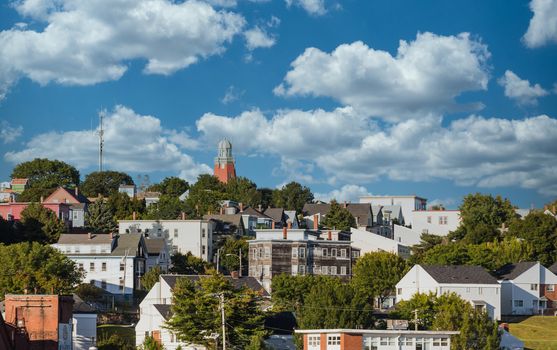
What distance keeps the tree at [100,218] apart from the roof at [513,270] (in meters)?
58.3

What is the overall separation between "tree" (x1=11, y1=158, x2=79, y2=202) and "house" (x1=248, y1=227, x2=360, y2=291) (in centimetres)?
6359

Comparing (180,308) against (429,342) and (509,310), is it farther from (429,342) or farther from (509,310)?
(509,310)

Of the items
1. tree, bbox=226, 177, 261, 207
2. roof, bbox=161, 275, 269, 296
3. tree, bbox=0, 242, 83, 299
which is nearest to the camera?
tree, bbox=0, 242, 83, 299

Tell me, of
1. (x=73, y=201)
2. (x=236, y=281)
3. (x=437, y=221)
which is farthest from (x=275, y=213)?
(x=236, y=281)

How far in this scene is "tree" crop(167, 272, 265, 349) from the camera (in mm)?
87188

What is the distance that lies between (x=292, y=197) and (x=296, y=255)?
5697cm

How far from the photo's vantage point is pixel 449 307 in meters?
101

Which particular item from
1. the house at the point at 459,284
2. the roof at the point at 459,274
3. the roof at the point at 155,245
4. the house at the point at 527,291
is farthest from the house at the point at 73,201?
the house at the point at 527,291

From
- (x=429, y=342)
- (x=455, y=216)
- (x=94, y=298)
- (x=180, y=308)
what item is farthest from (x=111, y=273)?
(x=455, y=216)

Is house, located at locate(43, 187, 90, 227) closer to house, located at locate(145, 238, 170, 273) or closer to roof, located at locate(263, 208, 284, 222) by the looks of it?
house, located at locate(145, 238, 170, 273)

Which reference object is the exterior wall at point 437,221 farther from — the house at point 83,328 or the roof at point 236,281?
the house at point 83,328

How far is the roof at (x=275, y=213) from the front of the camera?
172 metres

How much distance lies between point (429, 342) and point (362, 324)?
538 inches

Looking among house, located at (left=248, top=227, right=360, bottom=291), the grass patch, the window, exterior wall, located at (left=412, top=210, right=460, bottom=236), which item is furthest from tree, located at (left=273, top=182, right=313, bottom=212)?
the window
